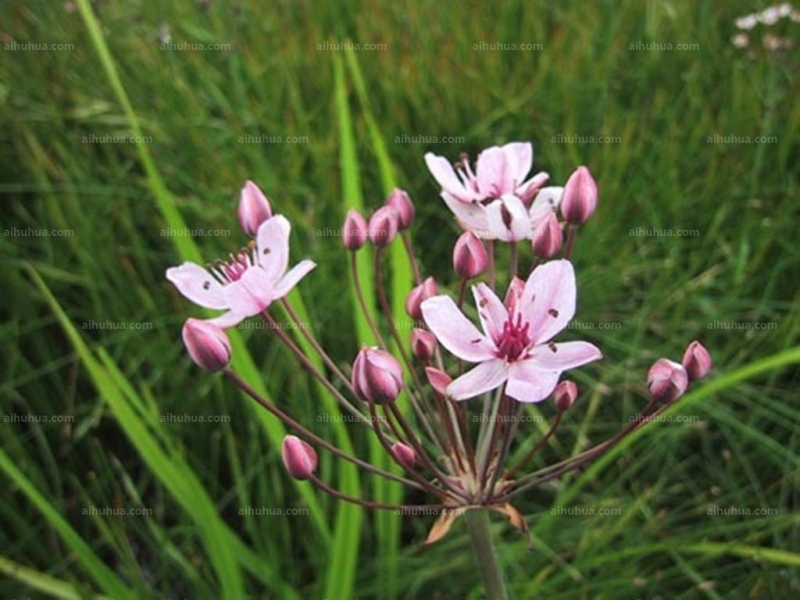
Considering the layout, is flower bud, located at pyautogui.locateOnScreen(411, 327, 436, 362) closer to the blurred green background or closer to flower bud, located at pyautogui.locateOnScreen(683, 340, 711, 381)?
flower bud, located at pyautogui.locateOnScreen(683, 340, 711, 381)

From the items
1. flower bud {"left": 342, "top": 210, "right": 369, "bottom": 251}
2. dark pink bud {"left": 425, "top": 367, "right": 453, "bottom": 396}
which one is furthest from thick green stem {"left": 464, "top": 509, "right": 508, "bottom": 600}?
flower bud {"left": 342, "top": 210, "right": 369, "bottom": 251}

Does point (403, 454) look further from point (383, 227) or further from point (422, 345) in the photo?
point (383, 227)

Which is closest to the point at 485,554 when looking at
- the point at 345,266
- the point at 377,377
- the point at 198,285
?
the point at 377,377

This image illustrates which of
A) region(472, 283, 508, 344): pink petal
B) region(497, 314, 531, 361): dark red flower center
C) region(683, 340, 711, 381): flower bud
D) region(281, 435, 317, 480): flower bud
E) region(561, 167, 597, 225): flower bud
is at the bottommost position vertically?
region(281, 435, 317, 480): flower bud

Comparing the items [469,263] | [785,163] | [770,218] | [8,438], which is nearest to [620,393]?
[770,218]

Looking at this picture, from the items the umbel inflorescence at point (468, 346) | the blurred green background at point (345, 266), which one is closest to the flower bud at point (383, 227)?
the umbel inflorescence at point (468, 346)

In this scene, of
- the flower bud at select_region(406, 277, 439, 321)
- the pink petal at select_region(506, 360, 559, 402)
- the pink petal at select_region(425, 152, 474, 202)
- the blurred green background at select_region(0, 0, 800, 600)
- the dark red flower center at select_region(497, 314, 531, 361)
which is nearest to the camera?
the pink petal at select_region(506, 360, 559, 402)

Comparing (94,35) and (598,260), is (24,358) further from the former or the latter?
(598,260)
